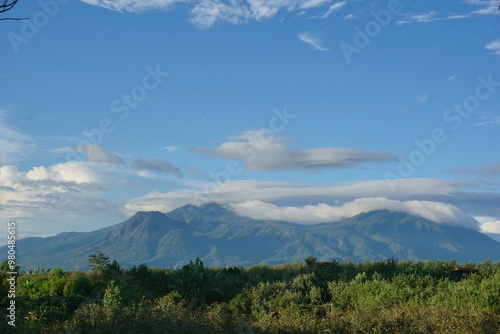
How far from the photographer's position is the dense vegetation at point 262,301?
12938 millimetres

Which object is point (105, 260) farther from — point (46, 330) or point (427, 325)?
point (427, 325)

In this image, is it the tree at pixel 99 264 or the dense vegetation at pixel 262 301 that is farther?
the tree at pixel 99 264

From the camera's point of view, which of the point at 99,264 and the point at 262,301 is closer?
the point at 262,301

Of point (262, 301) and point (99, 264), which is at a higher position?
point (99, 264)

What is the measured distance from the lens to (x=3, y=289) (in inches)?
904

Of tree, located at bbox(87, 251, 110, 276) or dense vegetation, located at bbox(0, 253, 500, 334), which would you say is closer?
dense vegetation, located at bbox(0, 253, 500, 334)

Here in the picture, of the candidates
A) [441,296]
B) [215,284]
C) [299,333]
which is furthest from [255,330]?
[215,284]

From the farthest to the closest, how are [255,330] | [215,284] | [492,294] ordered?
[215,284] → [492,294] → [255,330]

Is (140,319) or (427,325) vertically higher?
(140,319)

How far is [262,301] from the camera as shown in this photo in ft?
74.1

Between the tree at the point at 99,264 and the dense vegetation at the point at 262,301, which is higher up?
the tree at the point at 99,264

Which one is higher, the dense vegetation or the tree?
the tree

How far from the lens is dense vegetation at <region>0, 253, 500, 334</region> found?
12938 mm

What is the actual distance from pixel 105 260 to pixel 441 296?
853 inches
